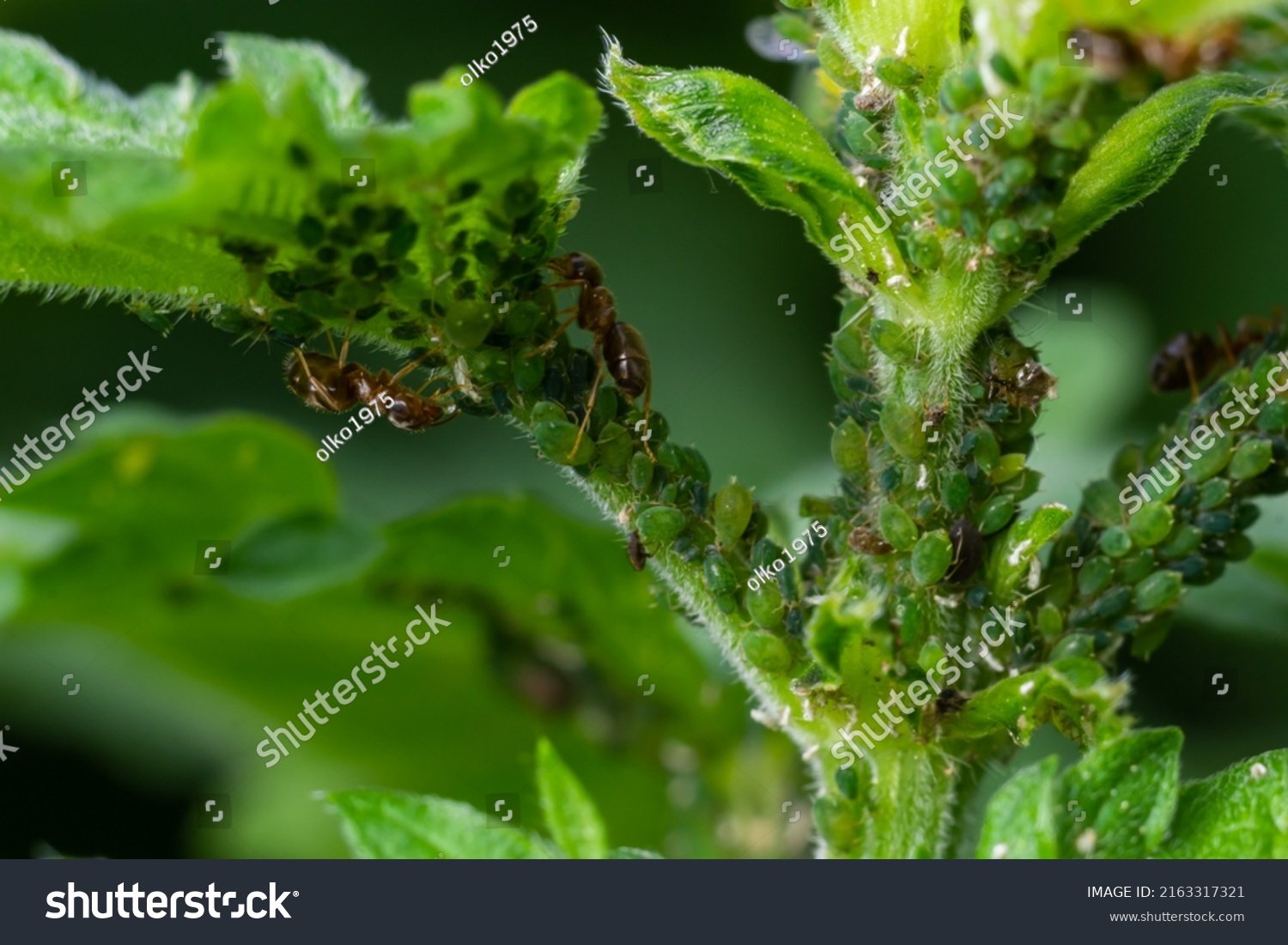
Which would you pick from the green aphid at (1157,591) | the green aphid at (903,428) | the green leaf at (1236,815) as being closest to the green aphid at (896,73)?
the green aphid at (903,428)

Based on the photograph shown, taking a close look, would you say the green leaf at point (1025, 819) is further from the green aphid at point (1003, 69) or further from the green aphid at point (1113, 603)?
the green aphid at point (1003, 69)

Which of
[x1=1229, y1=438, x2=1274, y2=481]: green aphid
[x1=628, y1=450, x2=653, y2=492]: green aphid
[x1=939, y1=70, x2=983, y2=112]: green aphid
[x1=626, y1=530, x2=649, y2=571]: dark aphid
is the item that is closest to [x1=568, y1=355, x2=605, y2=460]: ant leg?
[x1=628, y1=450, x2=653, y2=492]: green aphid

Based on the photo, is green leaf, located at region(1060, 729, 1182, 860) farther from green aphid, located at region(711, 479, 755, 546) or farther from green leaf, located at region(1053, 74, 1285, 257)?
green leaf, located at region(1053, 74, 1285, 257)

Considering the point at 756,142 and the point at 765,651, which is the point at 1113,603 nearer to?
the point at 765,651

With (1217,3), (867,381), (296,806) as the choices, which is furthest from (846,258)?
(296,806)

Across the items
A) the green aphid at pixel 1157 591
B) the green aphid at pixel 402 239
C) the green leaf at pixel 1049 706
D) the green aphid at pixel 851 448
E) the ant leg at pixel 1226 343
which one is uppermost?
the ant leg at pixel 1226 343

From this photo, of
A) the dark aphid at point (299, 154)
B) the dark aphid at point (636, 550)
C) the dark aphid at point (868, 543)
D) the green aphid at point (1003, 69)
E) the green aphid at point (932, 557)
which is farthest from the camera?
the dark aphid at point (636, 550)

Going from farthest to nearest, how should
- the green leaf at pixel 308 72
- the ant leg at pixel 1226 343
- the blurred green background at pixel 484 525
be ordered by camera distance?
the blurred green background at pixel 484 525, the ant leg at pixel 1226 343, the green leaf at pixel 308 72

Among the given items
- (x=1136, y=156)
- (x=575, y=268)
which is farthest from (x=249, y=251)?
(x=1136, y=156)
